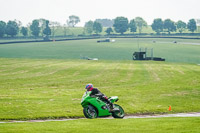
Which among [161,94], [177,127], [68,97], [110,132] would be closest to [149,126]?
[177,127]

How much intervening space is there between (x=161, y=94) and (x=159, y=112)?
7.45 m

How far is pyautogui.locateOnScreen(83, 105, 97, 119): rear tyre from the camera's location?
808 inches

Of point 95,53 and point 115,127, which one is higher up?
point 115,127

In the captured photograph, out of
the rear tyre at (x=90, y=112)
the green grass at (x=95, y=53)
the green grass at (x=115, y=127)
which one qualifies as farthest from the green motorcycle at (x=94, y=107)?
the green grass at (x=95, y=53)

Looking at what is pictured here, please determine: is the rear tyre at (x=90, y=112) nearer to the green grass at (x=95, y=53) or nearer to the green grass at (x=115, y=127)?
the green grass at (x=115, y=127)

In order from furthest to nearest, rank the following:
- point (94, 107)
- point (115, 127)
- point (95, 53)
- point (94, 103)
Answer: point (95, 53) < point (94, 107) < point (94, 103) < point (115, 127)

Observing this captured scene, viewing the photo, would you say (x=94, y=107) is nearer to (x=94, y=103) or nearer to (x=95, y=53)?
(x=94, y=103)

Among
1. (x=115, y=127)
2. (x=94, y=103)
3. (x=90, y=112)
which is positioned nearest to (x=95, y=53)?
(x=90, y=112)

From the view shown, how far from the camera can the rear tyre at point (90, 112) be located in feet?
67.4

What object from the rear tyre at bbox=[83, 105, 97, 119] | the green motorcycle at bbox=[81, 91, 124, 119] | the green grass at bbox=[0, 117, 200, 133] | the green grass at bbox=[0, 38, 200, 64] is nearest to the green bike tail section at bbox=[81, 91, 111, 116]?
the green motorcycle at bbox=[81, 91, 124, 119]

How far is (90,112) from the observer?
20656 mm

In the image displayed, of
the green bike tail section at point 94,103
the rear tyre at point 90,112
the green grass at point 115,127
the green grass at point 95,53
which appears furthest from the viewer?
the green grass at point 95,53

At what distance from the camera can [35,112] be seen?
24031mm

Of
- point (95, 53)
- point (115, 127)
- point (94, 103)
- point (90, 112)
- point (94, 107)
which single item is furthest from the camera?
point (95, 53)
